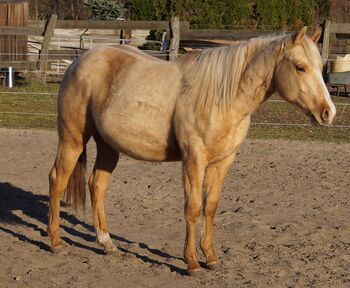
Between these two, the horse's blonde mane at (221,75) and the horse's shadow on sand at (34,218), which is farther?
the horse's shadow on sand at (34,218)

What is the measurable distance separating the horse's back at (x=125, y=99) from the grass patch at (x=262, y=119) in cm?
578

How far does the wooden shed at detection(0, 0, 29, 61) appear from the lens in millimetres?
20641

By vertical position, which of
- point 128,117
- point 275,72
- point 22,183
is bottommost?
point 22,183

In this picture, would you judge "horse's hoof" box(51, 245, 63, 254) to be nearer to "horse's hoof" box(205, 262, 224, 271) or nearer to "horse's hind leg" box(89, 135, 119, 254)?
"horse's hind leg" box(89, 135, 119, 254)

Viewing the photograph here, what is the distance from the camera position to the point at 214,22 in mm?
25406

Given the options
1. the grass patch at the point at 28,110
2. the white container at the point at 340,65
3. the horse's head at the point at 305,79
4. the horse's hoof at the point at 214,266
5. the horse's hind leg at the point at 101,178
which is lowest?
the grass patch at the point at 28,110

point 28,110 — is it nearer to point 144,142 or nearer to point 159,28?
point 159,28

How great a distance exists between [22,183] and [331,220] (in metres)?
3.35

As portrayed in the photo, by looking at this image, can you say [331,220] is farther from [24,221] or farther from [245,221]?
[24,221]

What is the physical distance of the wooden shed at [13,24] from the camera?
20.6 metres

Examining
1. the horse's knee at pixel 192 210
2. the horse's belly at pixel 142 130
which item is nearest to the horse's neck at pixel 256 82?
the horse's belly at pixel 142 130

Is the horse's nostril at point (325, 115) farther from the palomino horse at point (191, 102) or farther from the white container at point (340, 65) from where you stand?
the white container at point (340, 65)

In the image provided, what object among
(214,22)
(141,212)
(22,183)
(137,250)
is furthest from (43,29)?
(137,250)

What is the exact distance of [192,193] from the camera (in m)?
5.17
